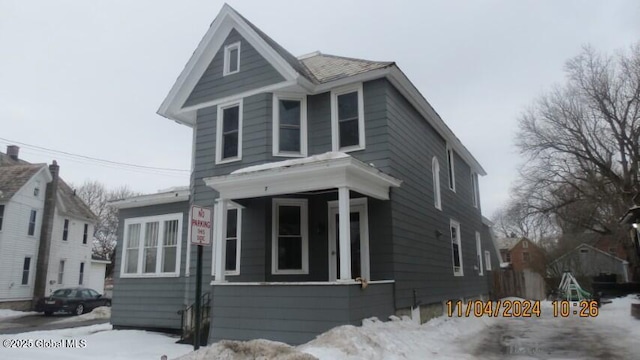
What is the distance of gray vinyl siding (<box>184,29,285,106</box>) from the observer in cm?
1164

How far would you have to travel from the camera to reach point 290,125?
38.0ft

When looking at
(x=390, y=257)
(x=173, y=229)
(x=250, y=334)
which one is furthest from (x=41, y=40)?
(x=390, y=257)

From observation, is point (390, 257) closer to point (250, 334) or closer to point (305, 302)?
point (305, 302)

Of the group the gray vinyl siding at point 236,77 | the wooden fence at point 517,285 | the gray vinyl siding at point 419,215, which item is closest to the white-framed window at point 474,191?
the gray vinyl siding at point 419,215

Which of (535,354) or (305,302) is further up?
(305,302)

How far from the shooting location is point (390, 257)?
1019 centimetres

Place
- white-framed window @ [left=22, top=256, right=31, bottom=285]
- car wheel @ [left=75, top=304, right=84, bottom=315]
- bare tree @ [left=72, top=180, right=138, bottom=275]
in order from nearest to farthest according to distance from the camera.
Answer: car wheel @ [left=75, top=304, right=84, bottom=315], white-framed window @ [left=22, top=256, right=31, bottom=285], bare tree @ [left=72, top=180, right=138, bottom=275]

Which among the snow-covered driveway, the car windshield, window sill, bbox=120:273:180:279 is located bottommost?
the snow-covered driveway

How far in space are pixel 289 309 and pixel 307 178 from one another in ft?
8.36

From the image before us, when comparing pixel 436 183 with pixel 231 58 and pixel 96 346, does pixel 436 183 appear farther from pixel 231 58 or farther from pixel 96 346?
pixel 96 346

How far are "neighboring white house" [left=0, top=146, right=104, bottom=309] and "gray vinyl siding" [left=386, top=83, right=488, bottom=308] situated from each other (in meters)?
21.6

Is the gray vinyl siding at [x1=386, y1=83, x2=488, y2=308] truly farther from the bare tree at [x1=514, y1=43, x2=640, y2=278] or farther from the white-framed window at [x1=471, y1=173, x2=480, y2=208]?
the bare tree at [x1=514, y1=43, x2=640, y2=278]

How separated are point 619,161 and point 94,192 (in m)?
48.2

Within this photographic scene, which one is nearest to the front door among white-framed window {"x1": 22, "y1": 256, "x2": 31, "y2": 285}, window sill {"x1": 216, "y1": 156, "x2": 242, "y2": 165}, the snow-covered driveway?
window sill {"x1": 216, "y1": 156, "x2": 242, "y2": 165}
